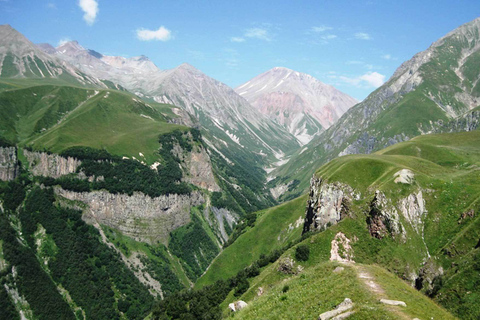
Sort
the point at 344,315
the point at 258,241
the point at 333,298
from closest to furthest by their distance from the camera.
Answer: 1. the point at 344,315
2. the point at 333,298
3. the point at 258,241

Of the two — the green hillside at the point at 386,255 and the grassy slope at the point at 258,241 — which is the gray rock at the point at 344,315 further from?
the grassy slope at the point at 258,241

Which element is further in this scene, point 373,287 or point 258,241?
point 258,241

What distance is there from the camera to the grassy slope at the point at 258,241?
6004 inches

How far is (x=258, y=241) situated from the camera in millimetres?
166125

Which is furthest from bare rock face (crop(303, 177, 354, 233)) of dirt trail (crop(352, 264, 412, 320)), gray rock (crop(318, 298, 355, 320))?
gray rock (crop(318, 298, 355, 320))

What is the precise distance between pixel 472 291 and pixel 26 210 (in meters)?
213

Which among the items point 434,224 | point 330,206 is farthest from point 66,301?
point 434,224

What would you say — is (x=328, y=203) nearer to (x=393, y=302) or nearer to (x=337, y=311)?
(x=393, y=302)

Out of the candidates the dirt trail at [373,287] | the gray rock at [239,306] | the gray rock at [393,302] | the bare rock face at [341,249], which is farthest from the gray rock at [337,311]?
the bare rock face at [341,249]

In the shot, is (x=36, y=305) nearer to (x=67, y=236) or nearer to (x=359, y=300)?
(x=67, y=236)

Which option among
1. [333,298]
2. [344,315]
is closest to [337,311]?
[344,315]

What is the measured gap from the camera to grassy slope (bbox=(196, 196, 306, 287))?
500ft

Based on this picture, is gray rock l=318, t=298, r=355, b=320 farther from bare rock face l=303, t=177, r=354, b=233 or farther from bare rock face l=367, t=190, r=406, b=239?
bare rock face l=303, t=177, r=354, b=233

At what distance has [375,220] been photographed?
90438mm
